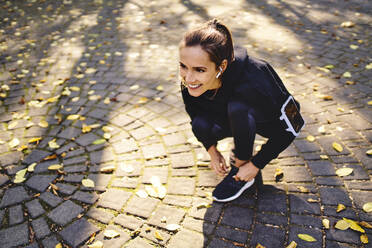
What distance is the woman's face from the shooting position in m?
1.67

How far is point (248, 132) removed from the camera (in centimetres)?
194

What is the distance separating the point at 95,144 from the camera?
2883mm

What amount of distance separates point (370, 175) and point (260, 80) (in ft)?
4.63

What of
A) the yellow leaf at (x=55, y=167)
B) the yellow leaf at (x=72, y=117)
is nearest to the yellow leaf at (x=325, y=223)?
the yellow leaf at (x=55, y=167)

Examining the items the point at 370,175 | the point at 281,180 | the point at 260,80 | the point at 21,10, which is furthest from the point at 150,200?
the point at 21,10

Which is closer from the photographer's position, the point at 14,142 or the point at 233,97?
the point at 233,97

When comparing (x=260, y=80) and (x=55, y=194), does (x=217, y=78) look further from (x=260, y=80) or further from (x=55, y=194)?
(x=55, y=194)

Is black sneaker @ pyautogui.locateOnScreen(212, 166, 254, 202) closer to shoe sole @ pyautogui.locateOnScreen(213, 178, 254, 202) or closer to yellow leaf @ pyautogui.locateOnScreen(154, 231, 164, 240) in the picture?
shoe sole @ pyautogui.locateOnScreen(213, 178, 254, 202)

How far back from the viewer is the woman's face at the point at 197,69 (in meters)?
1.67

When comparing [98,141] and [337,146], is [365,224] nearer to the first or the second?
[337,146]

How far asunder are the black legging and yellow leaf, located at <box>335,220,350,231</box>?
2.14 ft

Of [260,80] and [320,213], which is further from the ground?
[260,80]

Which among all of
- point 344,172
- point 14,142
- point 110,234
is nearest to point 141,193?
point 110,234

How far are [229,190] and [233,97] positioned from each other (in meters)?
0.81
